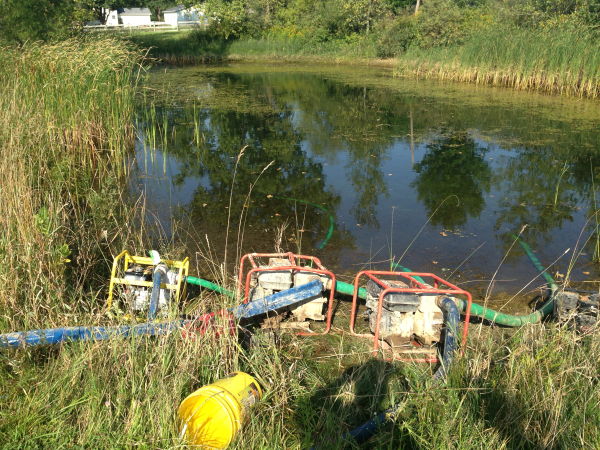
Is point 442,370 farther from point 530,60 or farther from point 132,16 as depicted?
point 132,16

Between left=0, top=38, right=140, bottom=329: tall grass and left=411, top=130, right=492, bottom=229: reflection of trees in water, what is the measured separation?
364 cm

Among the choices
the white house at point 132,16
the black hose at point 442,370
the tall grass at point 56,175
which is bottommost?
the black hose at point 442,370

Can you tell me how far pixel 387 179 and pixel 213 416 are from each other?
17.5 ft

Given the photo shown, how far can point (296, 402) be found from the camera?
231 cm

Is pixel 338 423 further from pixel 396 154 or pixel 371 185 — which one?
pixel 396 154

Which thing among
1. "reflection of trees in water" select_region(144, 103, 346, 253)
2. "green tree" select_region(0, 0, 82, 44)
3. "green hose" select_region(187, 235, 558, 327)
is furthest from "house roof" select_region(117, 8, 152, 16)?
"green hose" select_region(187, 235, 558, 327)

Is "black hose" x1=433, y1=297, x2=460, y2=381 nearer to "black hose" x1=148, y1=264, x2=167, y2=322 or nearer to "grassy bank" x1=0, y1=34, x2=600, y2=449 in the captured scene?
"grassy bank" x1=0, y1=34, x2=600, y2=449

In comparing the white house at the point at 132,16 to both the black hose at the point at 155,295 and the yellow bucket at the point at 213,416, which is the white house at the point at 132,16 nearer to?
the black hose at the point at 155,295

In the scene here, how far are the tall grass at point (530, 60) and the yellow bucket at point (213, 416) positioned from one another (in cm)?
1248

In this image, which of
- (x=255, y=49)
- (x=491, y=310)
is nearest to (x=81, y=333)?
(x=491, y=310)

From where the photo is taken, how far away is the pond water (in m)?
4.66

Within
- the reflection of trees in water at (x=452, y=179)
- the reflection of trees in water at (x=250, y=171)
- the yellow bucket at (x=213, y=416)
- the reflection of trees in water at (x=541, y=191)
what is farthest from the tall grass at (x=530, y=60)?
the yellow bucket at (x=213, y=416)

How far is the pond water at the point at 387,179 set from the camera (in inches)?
183

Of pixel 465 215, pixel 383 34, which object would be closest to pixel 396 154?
pixel 465 215
